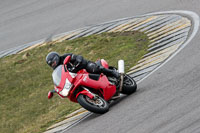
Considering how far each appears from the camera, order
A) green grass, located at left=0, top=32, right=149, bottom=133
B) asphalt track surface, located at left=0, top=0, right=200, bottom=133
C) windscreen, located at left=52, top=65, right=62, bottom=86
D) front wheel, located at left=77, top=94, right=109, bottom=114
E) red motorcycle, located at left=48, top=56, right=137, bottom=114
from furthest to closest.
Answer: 1. green grass, located at left=0, top=32, right=149, bottom=133
2. windscreen, located at left=52, top=65, right=62, bottom=86
3. red motorcycle, located at left=48, top=56, right=137, bottom=114
4. front wheel, located at left=77, top=94, right=109, bottom=114
5. asphalt track surface, located at left=0, top=0, right=200, bottom=133

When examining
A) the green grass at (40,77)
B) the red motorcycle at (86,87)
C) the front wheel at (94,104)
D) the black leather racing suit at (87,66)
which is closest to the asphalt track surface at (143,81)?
the front wheel at (94,104)

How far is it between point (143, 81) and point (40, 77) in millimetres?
5138

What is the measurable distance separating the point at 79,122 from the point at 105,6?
1011 cm

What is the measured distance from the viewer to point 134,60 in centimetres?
1464

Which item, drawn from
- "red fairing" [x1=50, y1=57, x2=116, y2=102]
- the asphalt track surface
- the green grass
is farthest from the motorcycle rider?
the green grass

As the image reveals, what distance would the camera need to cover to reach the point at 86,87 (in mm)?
10570

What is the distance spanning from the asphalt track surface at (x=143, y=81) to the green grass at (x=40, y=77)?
1.53 m

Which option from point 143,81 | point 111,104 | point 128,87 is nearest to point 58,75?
point 111,104

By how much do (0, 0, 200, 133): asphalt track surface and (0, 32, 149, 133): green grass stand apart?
153 centimetres

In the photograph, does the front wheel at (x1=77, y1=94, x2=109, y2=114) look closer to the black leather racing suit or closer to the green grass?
the black leather racing suit

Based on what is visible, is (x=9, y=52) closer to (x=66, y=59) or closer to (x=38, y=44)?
(x=38, y=44)

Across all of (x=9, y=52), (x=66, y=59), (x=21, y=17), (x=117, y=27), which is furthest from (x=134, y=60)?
(x=21, y=17)

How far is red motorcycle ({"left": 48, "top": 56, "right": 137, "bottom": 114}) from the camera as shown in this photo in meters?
10.2

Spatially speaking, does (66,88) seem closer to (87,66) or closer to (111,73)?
(87,66)
